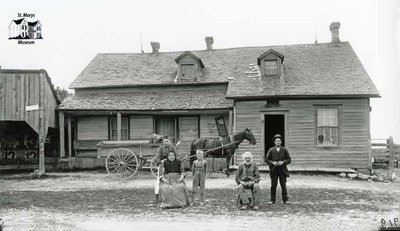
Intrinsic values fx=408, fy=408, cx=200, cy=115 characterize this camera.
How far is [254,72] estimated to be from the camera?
21516 millimetres

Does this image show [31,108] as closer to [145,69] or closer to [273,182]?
[145,69]

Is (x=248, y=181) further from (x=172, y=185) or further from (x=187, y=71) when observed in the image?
(x=187, y=71)

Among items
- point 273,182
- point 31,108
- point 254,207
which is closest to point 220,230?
point 254,207

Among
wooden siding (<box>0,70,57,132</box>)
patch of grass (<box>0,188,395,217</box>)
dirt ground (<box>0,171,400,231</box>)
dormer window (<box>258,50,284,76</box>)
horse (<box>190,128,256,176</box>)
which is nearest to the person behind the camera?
dirt ground (<box>0,171,400,231</box>)

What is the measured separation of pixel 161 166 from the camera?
10523 mm

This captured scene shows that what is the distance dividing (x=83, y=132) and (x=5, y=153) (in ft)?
13.6

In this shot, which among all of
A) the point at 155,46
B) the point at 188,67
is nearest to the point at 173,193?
the point at 188,67

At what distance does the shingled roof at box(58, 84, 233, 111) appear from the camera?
2055cm

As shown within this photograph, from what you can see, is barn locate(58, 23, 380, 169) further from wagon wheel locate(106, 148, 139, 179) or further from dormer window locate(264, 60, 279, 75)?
wagon wheel locate(106, 148, 139, 179)

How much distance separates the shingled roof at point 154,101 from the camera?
20.5 metres

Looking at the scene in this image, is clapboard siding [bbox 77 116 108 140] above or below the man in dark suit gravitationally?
above

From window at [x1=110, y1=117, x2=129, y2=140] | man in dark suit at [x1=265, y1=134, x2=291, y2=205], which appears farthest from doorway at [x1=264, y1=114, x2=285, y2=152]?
man in dark suit at [x1=265, y1=134, x2=291, y2=205]

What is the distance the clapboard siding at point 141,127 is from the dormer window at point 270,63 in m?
6.53

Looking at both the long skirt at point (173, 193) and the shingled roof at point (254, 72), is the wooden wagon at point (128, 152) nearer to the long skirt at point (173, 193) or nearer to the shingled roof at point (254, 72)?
the shingled roof at point (254, 72)
